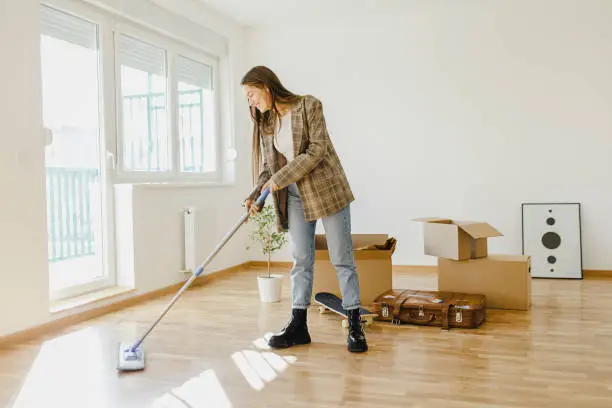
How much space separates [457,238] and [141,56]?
2379mm

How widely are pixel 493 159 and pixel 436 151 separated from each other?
0.44 m

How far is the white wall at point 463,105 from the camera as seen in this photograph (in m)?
4.46

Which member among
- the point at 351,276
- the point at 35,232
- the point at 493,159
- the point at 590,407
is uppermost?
the point at 493,159

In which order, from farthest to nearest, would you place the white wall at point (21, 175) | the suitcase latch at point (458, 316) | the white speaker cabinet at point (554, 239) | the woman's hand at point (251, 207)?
the white speaker cabinet at point (554, 239), the suitcase latch at point (458, 316), the white wall at point (21, 175), the woman's hand at point (251, 207)

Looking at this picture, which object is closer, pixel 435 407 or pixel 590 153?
pixel 435 407

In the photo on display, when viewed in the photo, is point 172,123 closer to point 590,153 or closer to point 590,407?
point 590,153

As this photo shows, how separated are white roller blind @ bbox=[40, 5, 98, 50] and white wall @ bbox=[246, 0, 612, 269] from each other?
195 cm

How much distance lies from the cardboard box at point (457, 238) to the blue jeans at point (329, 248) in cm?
95

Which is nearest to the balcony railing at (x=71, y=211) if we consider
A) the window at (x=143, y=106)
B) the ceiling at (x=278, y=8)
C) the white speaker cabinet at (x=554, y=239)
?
the window at (x=143, y=106)

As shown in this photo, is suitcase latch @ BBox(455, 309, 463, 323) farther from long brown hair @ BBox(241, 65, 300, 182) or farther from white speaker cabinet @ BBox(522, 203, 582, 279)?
white speaker cabinet @ BBox(522, 203, 582, 279)

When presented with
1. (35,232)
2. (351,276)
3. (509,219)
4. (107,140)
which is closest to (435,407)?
(351,276)

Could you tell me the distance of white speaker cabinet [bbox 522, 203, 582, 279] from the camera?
4.42m

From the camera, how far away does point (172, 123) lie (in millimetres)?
4398

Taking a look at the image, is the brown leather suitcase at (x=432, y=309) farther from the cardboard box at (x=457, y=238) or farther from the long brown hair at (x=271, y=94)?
the long brown hair at (x=271, y=94)
